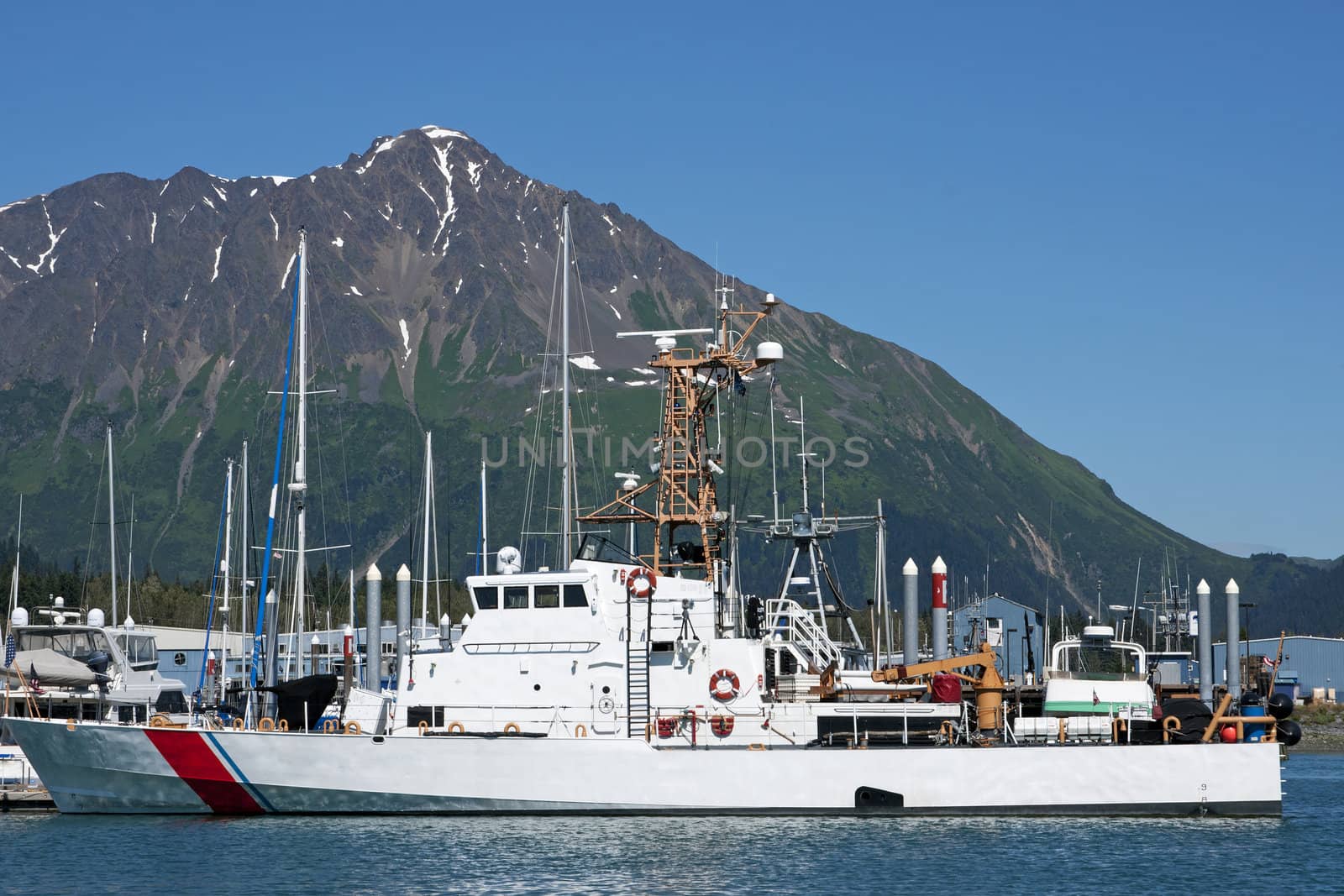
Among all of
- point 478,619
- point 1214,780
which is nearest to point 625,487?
point 478,619

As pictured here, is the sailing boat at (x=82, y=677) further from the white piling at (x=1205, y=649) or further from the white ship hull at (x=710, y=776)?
the white piling at (x=1205, y=649)

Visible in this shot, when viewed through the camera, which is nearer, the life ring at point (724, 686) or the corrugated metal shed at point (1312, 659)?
the life ring at point (724, 686)

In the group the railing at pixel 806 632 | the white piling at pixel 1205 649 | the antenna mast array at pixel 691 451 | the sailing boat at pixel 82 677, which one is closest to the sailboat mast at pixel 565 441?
the antenna mast array at pixel 691 451

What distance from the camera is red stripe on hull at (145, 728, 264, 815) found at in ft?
95.1

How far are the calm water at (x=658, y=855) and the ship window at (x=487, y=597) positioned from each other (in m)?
4.00

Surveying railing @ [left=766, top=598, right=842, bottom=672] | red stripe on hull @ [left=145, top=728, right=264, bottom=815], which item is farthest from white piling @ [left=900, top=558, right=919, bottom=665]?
red stripe on hull @ [left=145, top=728, right=264, bottom=815]

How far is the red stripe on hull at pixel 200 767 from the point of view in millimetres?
29000

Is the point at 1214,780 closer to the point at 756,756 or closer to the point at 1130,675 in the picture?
the point at 1130,675

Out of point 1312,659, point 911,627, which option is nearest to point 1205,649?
point 911,627

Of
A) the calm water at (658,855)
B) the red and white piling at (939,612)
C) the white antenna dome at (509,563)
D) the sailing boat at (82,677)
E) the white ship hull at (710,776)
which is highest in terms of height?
the white antenna dome at (509,563)

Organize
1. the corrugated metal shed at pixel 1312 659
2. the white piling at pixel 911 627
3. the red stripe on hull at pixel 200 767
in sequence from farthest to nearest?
the corrugated metal shed at pixel 1312 659 < the white piling at pixel 911 627 < the red stripe on hull at pixel 200 767

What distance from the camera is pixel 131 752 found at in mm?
29266

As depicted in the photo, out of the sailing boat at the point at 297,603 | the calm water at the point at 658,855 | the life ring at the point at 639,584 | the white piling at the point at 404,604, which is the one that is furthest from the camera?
the white piling at the point at 404,604

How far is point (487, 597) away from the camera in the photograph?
2983cm
